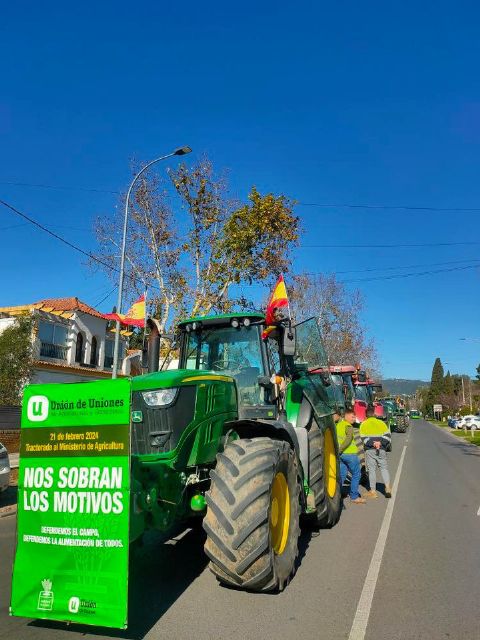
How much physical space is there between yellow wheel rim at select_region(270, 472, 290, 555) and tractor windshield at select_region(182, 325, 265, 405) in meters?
1.12

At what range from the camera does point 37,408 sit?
13.9 ft

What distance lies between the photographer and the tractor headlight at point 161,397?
15.8 ft

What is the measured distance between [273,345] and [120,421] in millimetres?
2790

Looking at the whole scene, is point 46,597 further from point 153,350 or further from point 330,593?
point 153,350

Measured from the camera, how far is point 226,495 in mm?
4453

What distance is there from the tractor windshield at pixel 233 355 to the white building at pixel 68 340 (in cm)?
2058

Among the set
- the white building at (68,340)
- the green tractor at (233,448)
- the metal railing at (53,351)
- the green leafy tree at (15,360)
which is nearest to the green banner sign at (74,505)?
the green tractor at (233,448)

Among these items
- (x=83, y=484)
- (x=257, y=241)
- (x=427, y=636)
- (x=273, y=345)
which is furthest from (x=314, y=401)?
(x=257, y=241)

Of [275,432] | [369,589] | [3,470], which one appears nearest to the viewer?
[369,589]

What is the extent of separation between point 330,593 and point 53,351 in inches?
1122

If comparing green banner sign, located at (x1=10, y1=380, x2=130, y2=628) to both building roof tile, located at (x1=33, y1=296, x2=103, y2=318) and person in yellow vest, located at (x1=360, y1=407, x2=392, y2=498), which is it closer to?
person in yellow vest, located at (x1=360, y1=407, x2=392, y2=498)

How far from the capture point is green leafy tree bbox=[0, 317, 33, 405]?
2256 cm

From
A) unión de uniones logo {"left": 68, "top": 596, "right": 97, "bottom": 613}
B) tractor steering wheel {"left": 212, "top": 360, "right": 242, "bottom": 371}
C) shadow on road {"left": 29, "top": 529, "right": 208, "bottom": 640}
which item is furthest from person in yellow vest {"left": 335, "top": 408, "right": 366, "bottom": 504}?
unión de uniones logo {"left": 68, "top": 596, "right": 97, "bottom": 613}

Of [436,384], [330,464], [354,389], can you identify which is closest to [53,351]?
[354,389]
